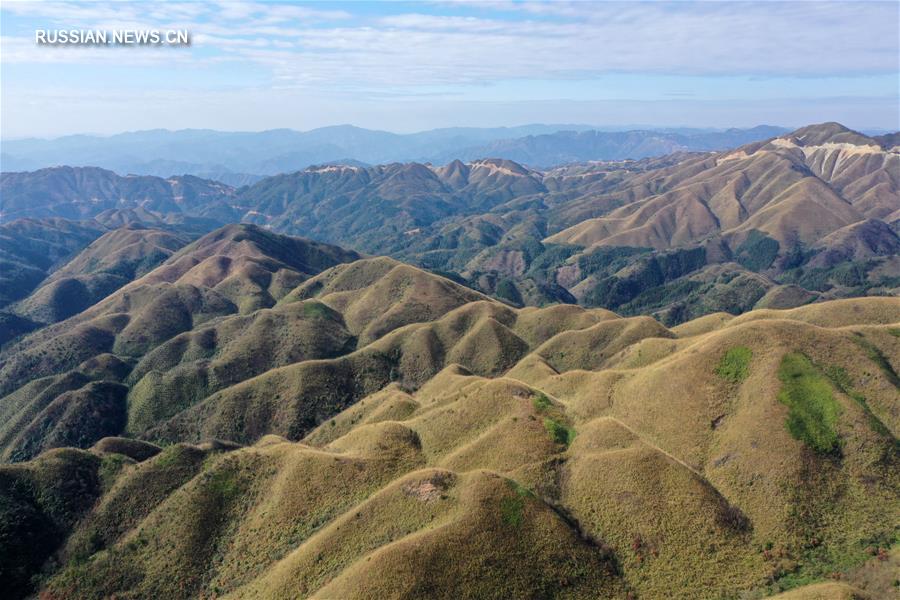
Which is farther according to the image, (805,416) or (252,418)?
(252,418)

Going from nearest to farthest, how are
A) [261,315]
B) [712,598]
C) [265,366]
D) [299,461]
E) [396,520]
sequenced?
1. [712,598]
2. [396,520]
3. [299,461]
4. [265,366]
5. [261,315]

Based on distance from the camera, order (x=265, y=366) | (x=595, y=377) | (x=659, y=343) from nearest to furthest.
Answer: (x=595, y=377), (x=659, y=343), (x=265, y=366)

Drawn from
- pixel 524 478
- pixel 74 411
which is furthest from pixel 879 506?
pixel 74 411

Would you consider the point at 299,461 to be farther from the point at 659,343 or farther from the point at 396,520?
the point at 659,343

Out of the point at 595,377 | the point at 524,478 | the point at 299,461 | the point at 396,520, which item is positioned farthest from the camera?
the point at 595,377

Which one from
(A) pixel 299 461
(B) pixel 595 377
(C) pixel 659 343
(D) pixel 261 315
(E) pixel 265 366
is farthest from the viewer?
(D) pixel 261 315

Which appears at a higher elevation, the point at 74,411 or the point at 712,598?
the point at 712,598

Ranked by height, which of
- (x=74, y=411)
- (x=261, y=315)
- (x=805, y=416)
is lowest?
(x=74, y=411)

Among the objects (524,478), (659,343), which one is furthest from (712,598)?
(659,343)

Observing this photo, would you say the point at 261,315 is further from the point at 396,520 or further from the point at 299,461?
the point at 396,520
